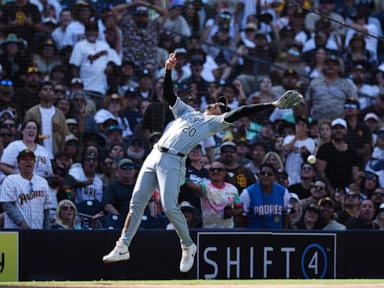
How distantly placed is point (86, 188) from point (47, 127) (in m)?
1.21

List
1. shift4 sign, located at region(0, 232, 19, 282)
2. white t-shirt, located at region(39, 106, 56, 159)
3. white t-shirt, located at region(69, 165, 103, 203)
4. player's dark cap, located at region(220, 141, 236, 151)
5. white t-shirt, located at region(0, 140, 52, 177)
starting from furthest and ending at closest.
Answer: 1. player's dark cap, located at region(220, 141, 236, 151)
2. white t-shirt, located at region(39, 106, 56, 159)
3. white t-shirt, located at region(69, 165, 103, 203)
4. white t-shirt, located at region(0, 140, 52, 177)
5. shift4 sign, located at region(0, 232, 19, 282)

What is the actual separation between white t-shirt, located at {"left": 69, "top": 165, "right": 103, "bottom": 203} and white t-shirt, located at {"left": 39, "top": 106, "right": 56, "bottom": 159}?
1.86 feet

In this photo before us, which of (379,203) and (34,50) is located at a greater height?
(34,50)

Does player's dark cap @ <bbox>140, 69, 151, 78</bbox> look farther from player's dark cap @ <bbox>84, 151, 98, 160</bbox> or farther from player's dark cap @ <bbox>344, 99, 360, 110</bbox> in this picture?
player's dark cap @ <bbox>344, 99, 360, 110</bbox>

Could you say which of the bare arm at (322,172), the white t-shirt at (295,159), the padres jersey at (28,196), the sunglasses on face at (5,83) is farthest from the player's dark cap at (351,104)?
the padres jersey at (28,196)

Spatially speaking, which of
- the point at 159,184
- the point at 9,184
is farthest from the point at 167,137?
the point at 9,184

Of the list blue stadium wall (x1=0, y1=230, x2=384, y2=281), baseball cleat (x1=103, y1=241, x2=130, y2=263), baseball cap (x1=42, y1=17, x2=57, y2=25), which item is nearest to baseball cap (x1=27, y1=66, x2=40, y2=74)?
baseball cap (x1=42, y1=17, x2=57, y2=25)

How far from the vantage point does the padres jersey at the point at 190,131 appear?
10.9 metres

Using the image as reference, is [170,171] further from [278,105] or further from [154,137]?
[154,137]

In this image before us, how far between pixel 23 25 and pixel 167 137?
19.2 ft

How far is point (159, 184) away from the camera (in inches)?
426

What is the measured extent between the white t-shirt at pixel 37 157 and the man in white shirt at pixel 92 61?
7.30 ft

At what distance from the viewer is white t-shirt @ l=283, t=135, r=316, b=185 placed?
600 inches

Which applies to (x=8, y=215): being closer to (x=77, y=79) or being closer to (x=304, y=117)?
(x=77, y=79)
